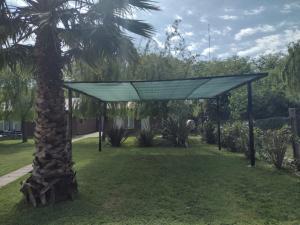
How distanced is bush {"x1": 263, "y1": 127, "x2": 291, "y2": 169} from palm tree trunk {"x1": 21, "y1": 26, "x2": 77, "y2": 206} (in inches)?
223

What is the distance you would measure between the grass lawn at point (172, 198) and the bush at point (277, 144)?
1.12 feet

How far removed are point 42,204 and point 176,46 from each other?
1589 centimetres

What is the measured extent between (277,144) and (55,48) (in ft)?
20.8

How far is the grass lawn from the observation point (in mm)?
5098

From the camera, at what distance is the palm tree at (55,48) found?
5.98m

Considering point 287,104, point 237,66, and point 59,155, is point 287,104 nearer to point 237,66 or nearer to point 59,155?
point 237,66

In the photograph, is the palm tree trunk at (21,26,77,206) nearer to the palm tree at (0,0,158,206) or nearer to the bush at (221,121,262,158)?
the palm tree at (0,0,158,206)

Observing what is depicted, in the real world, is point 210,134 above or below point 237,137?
below

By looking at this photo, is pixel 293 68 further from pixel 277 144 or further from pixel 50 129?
pixel 50 129

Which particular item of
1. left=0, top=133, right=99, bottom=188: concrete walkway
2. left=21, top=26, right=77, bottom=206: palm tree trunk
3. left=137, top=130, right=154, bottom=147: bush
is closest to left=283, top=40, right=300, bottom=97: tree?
left=137, top=130, right=154, bottom=147: bush

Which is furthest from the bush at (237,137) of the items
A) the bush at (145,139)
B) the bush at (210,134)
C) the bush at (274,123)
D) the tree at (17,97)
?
the tree at (17,97)

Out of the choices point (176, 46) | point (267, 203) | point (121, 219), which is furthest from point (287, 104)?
point (121, 219)

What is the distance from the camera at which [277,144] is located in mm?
8875

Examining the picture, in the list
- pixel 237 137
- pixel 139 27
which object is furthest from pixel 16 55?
pixel 237 137
